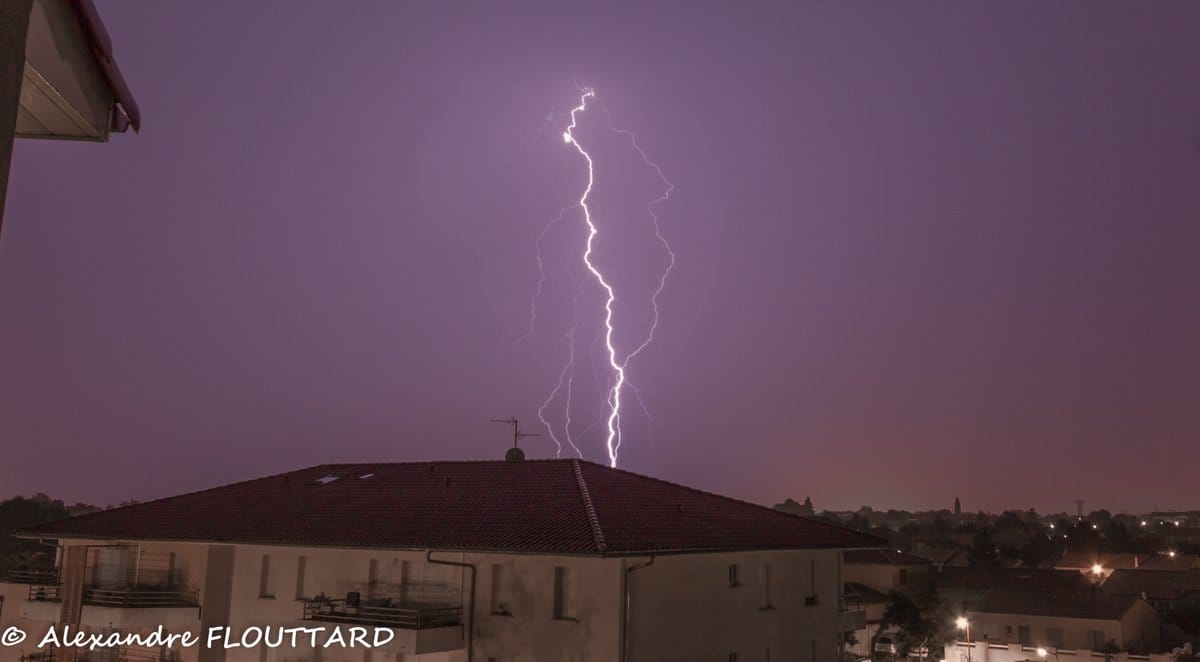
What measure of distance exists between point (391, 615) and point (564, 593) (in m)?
4.09

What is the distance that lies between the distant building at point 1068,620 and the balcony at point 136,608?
46.0m

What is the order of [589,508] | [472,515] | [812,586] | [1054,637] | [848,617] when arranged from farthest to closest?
[1054,637] → [848,617] → [812,586] → [472,515] → [589,508]

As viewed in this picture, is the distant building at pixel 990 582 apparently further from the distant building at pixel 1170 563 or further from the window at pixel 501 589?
the window at pixel 501 589

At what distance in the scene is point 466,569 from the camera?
21.6 m

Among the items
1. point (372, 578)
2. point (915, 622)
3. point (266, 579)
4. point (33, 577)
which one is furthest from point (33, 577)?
point (915, 622)

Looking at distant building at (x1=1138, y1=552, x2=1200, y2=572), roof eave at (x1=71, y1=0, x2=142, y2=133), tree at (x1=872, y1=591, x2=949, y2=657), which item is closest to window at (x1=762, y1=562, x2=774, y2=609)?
roof eave at (x1=71, y1=0, x2=142, y2=133)

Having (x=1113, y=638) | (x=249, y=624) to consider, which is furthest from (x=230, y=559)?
(x=1113, y=638)

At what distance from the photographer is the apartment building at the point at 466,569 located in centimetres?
2030

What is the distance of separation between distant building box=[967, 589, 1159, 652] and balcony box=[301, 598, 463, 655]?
44.2 metres

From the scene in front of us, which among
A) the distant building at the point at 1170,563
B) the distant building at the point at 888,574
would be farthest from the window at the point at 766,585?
the distant building at the point at 1170,563

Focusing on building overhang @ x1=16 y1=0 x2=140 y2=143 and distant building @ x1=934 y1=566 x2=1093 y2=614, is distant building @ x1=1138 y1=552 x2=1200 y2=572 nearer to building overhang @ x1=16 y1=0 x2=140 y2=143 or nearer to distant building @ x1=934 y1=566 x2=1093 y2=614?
distant building @ x1=934 y1=566 x2=1093 y2=614

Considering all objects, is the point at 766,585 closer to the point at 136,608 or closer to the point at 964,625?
the point at 136,608

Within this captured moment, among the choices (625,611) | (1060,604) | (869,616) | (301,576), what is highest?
(301,576)

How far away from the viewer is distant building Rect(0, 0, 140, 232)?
12.4ft
